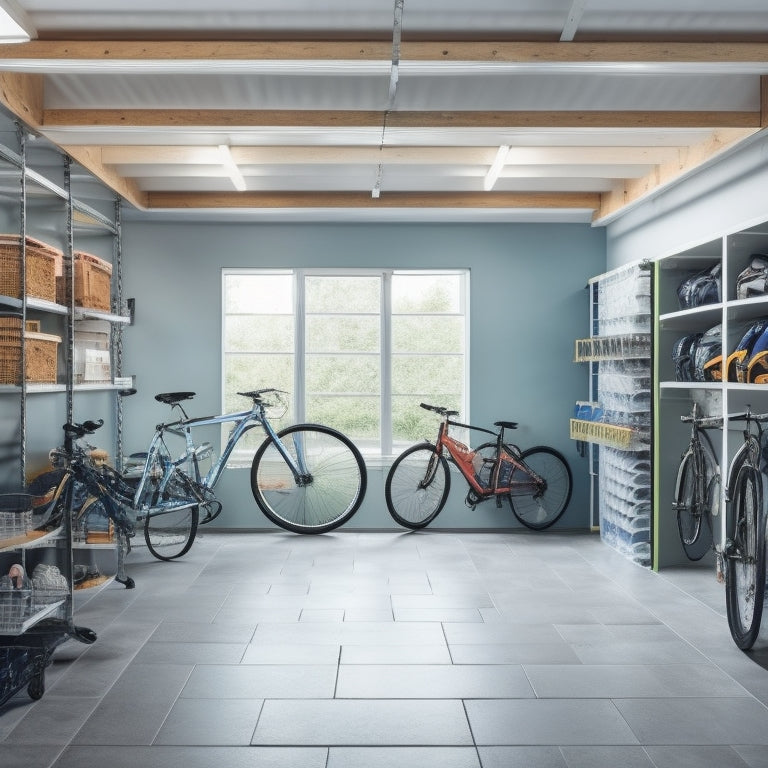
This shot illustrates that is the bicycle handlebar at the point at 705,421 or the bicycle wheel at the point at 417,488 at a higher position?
the bicycle handlebar at the point at 705,421

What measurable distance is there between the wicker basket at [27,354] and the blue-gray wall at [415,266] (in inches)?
80.8

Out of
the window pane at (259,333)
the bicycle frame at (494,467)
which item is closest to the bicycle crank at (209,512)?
the window pane at (259,333)

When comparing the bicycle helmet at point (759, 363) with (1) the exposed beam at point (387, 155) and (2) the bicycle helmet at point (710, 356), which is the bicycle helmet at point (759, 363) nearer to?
(2) the bicycle helmet at point (710, 356)

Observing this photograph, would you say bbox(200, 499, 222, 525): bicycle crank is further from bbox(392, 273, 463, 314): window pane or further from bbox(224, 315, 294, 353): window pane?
bbox(392, 273, 463, 314): window pane

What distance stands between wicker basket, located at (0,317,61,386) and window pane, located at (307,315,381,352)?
7.93 ft

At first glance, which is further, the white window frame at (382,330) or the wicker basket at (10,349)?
the white window frame at (382,330)

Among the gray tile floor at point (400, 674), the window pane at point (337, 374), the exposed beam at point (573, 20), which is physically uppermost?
the exposed beam at point (573, 20)

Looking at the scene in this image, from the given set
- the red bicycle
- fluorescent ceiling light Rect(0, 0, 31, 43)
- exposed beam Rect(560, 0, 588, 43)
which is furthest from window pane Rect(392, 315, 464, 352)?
fluorescent ceiling light Rect(0, 0, 31, 43)

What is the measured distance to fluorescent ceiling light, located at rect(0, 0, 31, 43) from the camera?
2575 millimetres

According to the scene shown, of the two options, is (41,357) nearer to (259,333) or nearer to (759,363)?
(259,333)

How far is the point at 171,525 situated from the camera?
5.76m

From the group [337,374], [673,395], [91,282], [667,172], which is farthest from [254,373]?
[667,172]

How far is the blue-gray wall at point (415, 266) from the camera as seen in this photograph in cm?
596

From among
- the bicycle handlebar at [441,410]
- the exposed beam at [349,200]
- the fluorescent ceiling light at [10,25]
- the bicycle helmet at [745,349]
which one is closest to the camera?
the fluorescent ceiling light at [10,25]
